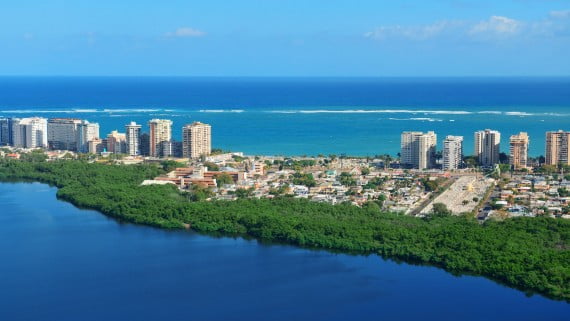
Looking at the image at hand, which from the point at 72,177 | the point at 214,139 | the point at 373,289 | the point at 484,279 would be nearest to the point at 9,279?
the point at 373,289

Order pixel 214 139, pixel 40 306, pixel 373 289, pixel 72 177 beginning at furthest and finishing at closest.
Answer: pixel 214 139 < pixel 72 177 < pixel 373 289 < pixel 40 306

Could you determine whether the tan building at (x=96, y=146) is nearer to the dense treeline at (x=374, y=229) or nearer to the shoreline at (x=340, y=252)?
the dense treeline at (x=374, y=229)

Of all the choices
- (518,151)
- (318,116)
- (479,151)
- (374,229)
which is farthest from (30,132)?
(374,229)

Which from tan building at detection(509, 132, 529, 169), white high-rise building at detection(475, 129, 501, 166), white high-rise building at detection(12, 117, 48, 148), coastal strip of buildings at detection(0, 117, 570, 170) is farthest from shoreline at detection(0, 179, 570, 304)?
white high-rise building at detection(12, 117, 48, 148)

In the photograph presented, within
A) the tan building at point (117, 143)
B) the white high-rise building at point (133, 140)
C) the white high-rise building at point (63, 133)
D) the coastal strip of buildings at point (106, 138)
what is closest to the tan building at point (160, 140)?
the coastal strip of buildings at point (106, 138)

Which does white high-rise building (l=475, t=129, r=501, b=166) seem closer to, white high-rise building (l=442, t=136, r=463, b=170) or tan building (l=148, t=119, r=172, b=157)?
white high-rise building (l=442, t=136, r=463, b=170)

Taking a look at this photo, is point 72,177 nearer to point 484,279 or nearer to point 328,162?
point 328,162

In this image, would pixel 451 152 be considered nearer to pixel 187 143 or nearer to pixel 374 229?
pixel 187 143
